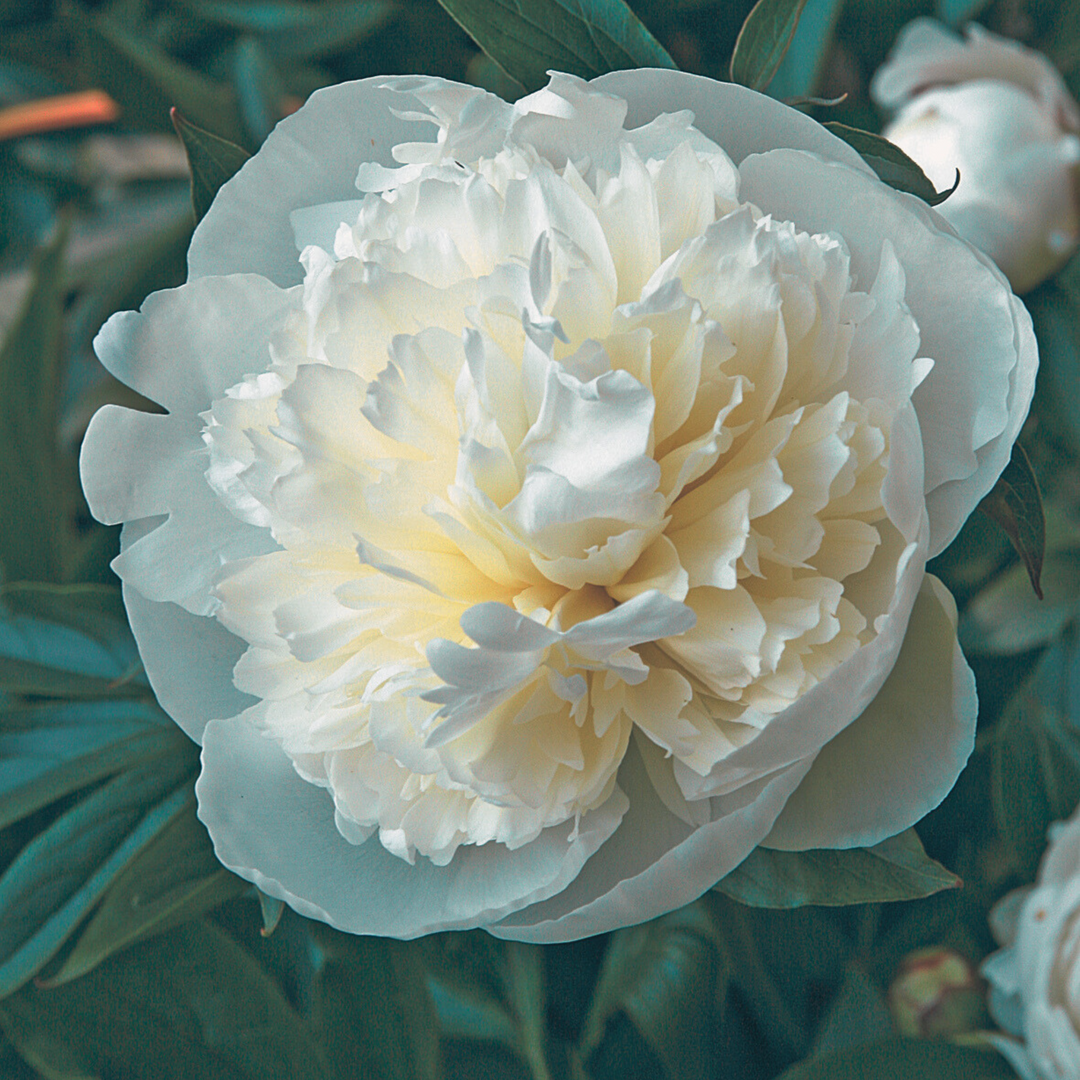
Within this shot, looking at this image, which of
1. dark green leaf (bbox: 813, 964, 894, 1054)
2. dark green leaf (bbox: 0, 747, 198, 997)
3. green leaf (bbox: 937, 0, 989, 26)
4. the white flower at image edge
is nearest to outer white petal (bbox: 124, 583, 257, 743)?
the white flower at image edge

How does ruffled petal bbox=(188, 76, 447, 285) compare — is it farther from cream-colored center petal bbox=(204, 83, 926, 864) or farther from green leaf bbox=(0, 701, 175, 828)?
green leaf bbox=(0, 701, 175, 828)

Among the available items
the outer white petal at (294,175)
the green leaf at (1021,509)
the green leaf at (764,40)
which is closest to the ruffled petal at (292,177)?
the outer white petal at (294,175)

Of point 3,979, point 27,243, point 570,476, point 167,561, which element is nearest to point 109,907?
point 3,979

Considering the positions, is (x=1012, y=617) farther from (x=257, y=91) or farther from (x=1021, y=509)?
Answer: (x=257, y=91)

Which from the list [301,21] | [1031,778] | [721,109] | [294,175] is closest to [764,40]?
[721,109]

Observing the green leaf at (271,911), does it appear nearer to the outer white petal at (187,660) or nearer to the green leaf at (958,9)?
the outer white petal at (187,660)

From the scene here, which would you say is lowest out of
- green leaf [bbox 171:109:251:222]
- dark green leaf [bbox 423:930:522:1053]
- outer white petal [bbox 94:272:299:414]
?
dark green leaf [bbox 423:930:522:1053]
